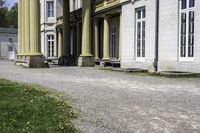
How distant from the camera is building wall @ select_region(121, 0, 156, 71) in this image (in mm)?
21750

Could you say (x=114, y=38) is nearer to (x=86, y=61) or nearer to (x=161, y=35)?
(x=86, y=61)

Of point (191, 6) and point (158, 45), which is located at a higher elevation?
point (191, 6)

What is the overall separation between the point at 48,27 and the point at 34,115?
4283 cm

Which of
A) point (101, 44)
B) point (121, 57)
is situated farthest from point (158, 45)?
point (101, 44)

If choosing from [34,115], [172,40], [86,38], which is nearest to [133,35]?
[172,40]

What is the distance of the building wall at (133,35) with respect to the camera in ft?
71.4

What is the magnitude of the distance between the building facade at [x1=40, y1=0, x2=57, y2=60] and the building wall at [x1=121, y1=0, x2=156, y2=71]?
24.2 m

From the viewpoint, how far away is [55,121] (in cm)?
663

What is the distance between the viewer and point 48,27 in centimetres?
4925

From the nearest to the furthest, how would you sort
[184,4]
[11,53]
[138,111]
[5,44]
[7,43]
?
[138,111] < [184,4] < [11,53] < [5,44] < [7,43]

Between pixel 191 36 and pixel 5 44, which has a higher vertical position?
pixel 5 44

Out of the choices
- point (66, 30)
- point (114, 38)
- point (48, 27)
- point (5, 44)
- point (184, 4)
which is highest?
point (48, 27)

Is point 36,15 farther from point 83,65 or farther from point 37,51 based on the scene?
point 83,65

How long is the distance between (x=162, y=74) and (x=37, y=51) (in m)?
11.3
